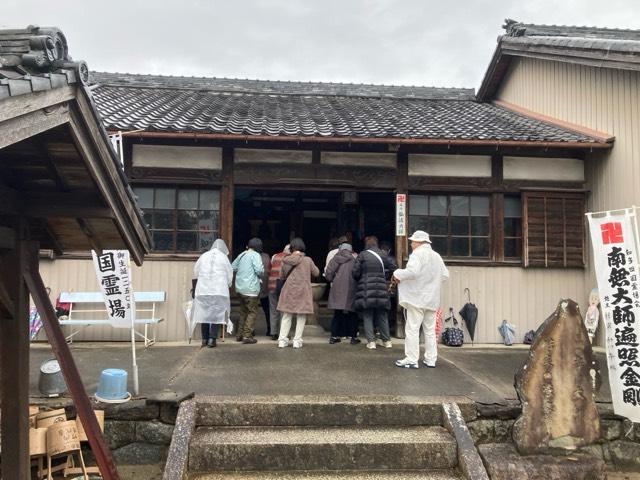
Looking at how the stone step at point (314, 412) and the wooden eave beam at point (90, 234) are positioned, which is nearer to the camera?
the wooden eave beam at point (90, 234)

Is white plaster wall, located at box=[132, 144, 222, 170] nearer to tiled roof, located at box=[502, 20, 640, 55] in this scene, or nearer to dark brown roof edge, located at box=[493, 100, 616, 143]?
tiled roof, located at box=[502, 20, 640, 55]

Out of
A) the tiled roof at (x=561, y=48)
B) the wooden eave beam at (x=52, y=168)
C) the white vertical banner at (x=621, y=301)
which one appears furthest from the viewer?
the tiled roof at (x=561, y=48)

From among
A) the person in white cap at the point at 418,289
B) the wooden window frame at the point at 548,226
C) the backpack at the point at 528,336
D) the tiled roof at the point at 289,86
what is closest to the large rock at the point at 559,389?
the person in white cap at the point at 418,289

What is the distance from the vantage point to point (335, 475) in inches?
167

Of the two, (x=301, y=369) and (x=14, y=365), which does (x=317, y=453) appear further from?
(x=14, y=365)

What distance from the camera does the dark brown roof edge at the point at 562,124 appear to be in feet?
26.2

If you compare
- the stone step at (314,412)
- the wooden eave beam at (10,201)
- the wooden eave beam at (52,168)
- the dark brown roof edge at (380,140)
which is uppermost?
the dark brown roof edge at (380,140)

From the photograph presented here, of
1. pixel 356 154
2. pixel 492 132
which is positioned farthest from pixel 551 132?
pixel 356 154

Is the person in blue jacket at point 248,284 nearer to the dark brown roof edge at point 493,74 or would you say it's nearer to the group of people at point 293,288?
the group of people at point 293,288

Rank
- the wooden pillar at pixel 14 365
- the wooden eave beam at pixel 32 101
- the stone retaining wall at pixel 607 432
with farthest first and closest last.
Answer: the stone retaining wall at pixel 607 432 < the wooden pillar at pixel 14 365 < the wooden eave beam at pixel 32 101

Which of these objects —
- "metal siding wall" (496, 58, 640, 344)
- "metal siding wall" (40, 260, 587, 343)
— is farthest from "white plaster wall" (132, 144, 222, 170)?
"metal siding wall" (496, 58, 640, 344)

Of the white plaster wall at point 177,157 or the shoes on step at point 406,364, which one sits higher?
the white plaster wall at point 177,157

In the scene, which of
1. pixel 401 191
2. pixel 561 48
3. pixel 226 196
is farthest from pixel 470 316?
pixel 561 48

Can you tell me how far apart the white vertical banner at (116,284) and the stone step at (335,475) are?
214 centimetres
